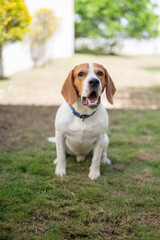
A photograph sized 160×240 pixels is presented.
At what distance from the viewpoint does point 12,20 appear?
911cm

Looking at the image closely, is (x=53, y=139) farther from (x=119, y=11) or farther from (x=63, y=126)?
(x=119, y=11)

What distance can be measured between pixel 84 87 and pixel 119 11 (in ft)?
77.2

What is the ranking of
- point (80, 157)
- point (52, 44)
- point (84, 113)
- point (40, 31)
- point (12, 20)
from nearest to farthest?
point (84, 113) → point (80, 157) → point (12, 20) → point (40, 31) → point (52, 44)

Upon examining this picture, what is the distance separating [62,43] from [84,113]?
14.9 meters

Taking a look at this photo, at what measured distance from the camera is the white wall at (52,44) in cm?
1075

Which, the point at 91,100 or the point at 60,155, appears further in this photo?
the point at 60,155

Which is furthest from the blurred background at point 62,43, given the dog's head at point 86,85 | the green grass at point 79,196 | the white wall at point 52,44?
the dog's head at point 86,85

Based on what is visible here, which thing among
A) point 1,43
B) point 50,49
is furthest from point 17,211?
point 50,49

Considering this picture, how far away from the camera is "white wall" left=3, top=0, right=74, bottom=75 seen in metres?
10.7

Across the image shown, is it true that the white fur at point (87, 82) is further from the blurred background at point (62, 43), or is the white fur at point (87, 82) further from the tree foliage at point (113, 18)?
the tree foliage at point (113, 18)

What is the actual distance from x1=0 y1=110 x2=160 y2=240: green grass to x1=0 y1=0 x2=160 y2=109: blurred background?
353cm

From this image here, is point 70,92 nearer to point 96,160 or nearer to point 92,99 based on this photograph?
point 92,99

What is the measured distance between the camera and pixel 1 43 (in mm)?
8969

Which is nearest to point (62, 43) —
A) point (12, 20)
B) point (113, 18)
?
point (12, 20)
